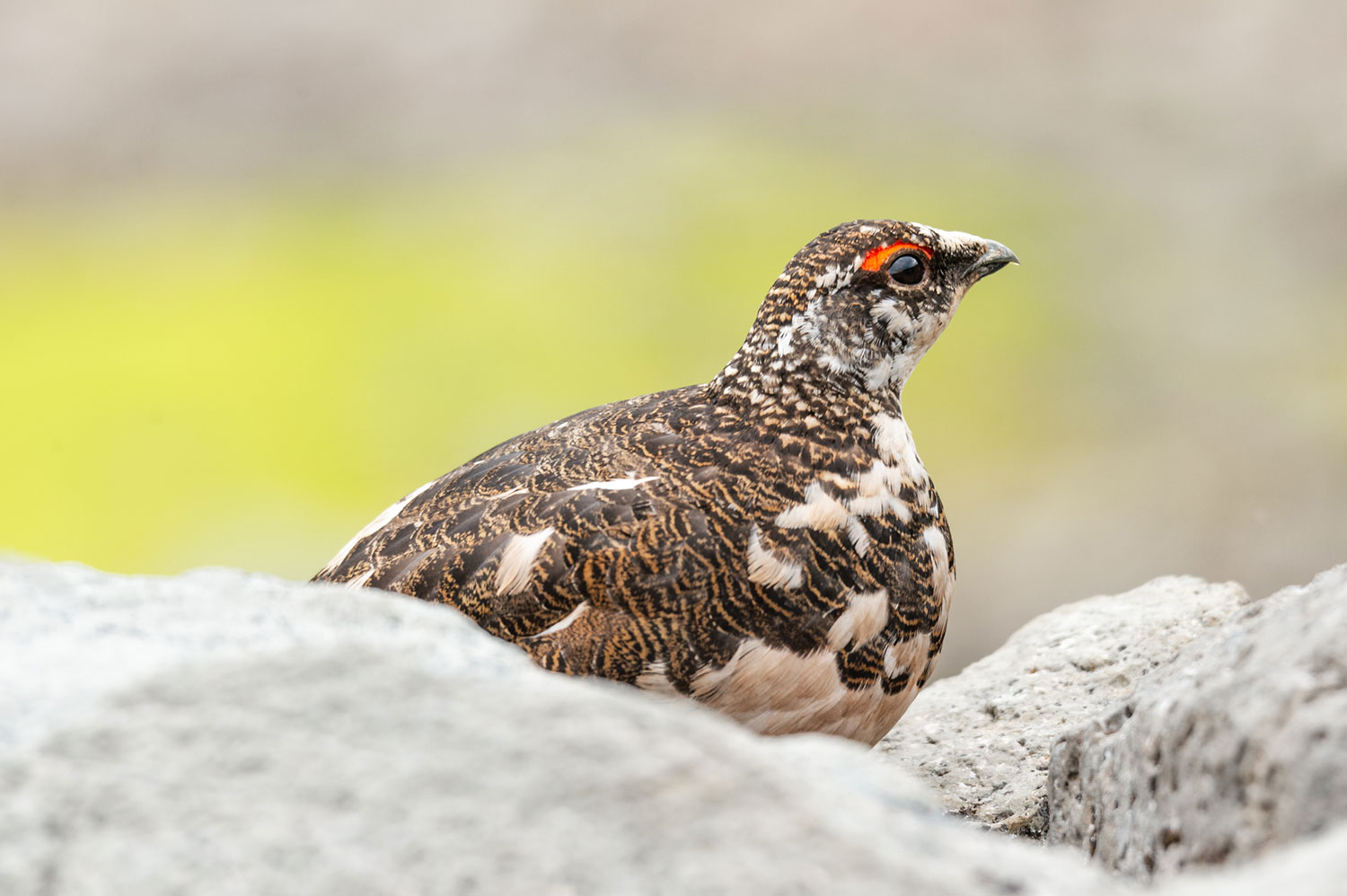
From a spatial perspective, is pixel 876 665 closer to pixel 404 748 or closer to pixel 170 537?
pixel 404 748

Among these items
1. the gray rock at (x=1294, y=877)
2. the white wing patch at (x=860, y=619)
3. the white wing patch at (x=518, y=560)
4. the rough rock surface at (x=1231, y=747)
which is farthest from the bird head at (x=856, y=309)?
the gray rock at (x=1294, y=877)

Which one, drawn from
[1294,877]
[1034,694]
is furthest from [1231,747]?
[1034,694]

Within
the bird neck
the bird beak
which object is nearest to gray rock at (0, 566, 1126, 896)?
the bird neck

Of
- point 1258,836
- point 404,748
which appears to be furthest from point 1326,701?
point 404,748

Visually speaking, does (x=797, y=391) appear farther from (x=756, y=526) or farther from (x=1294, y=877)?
(x=1294, y=877)

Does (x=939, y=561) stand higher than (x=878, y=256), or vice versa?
(x=878, y=256)

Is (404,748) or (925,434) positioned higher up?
(925,434)
